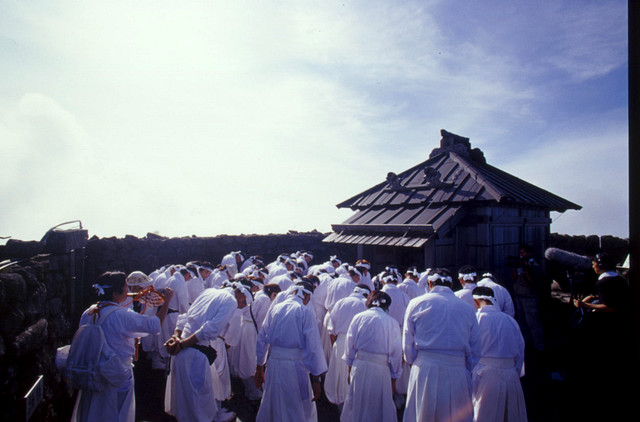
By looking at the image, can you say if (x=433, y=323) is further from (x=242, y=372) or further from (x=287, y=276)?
(x=287, y=276)

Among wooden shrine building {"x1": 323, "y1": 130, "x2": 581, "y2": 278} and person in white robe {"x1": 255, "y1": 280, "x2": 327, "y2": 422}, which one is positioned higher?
wooden shrine building {"x1": 323, "y1": 130, "x2": 581, "y2": 278}

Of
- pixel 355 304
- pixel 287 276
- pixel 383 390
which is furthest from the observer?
pixel 287 276

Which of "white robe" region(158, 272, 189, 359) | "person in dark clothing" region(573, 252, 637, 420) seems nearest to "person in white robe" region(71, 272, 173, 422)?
"white robe" region(158, 272, 189, 359)

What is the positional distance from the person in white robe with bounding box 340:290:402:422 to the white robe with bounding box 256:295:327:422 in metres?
0.55

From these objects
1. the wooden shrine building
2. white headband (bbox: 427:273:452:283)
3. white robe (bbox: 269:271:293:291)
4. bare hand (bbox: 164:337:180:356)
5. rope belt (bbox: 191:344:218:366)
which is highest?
the wooden shrine building

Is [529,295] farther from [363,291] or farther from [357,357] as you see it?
[357,357]

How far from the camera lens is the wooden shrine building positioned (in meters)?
8.90

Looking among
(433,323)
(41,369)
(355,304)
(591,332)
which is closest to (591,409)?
(591,332)

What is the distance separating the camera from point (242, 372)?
6.31m

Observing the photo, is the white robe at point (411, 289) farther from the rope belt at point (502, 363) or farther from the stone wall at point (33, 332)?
the stone wall at point (33, 332)

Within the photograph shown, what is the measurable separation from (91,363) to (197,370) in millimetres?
1288

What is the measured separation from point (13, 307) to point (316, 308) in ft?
18.2

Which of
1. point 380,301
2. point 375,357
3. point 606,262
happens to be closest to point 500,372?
point 375,357

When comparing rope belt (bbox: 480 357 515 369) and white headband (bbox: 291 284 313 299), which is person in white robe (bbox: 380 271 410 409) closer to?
rope belt (bbox: 480 357 515 369)
